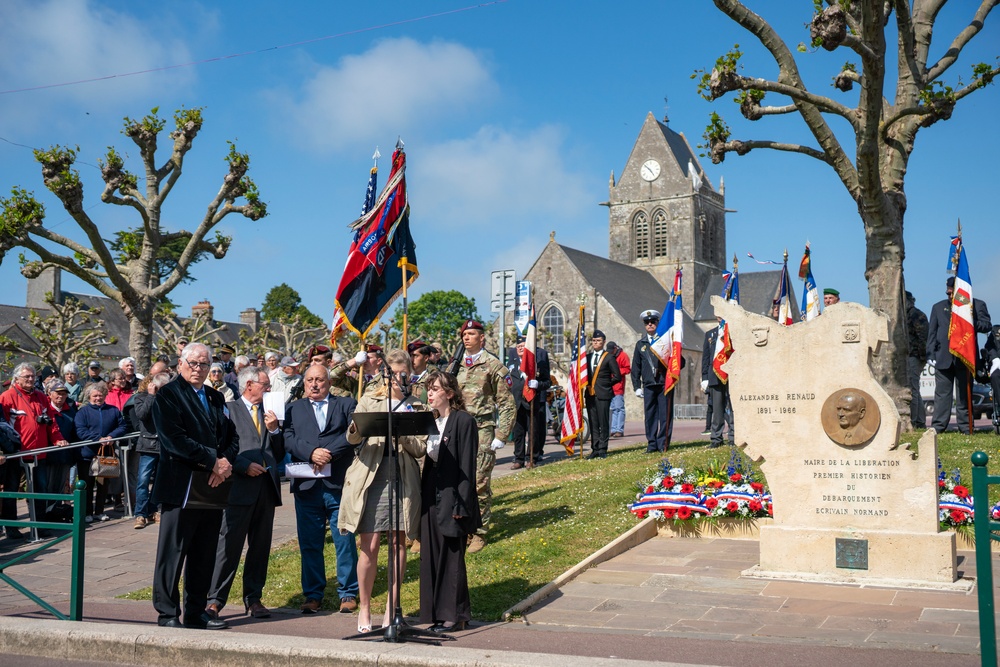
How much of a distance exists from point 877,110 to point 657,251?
228 feet

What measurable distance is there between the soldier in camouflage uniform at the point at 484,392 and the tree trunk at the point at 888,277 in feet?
20.8

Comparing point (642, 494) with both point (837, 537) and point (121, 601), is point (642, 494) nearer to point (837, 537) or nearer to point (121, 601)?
point (837, 537)

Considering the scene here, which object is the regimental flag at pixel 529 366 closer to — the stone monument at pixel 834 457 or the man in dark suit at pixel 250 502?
the stone monument at pixel 834 457

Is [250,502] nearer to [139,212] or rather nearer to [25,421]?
[25,421]

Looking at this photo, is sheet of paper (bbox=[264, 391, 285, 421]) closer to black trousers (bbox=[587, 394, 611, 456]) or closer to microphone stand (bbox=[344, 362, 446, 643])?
microphone stand (bbox=[344, 362, 446, 643])

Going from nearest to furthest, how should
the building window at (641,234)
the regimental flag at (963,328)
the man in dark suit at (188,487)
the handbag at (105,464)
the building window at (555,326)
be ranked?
1. the man in dark suit at (188,487)
2. the handbag at (105,464)
3. the regimental flag at (963,328)
4. the building window at (555,326)
5. the building window at (641,234)

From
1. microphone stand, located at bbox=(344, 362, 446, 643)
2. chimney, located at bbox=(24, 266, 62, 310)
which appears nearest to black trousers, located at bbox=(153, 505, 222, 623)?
microphone stand, located at bbox=(344, 362, 446, 643)

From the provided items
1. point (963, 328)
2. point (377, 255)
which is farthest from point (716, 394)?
point (377, 255)

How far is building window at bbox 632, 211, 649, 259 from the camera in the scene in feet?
265

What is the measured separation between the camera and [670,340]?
16219 millimetres

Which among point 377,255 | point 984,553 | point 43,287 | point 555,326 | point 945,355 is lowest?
point 984,553

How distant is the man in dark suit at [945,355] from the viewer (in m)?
14.3

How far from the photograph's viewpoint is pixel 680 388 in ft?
210

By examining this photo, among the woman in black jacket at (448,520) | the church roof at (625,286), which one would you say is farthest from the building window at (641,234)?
the woman in black jacket at (448,520)
